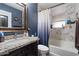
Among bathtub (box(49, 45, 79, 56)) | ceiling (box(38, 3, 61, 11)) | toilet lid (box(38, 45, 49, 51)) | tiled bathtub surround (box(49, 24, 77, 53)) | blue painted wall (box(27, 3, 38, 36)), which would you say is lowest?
bathtub (box(49, 45, 79, 56))

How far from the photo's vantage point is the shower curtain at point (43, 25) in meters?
2.13

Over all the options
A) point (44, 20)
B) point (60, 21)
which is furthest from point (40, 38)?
point (60, 21)

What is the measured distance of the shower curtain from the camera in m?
2.13

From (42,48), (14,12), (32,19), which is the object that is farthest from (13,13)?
(42,48)

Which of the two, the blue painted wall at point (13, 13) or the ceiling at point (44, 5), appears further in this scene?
the ceiling at point (44, 5)

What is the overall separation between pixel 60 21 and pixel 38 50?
79 centimetres

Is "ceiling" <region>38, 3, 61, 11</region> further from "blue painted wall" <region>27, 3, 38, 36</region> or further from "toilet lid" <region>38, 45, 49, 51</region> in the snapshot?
"toilet lid" <region>38, 45, 49, 51</region>

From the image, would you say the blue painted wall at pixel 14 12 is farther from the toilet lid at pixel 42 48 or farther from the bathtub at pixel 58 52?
the bathtub at pixel 58 52

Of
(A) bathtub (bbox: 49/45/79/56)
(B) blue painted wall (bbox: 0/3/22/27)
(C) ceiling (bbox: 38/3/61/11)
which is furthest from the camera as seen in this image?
(A) bathtub (bbox: 49/45/79/56)

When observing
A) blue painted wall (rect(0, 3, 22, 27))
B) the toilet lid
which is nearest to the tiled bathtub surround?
the toilet lid

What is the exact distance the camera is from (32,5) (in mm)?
2025

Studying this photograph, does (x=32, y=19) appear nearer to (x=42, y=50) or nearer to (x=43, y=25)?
(x=43, y=25)

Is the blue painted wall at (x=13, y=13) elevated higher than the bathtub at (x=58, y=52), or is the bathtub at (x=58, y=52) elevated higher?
the blue painted wall at (x=13, y=13)

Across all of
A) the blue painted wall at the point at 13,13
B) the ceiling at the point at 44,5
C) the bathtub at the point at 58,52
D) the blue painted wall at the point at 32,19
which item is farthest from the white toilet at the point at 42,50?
the ceiling at the point at 44,5
